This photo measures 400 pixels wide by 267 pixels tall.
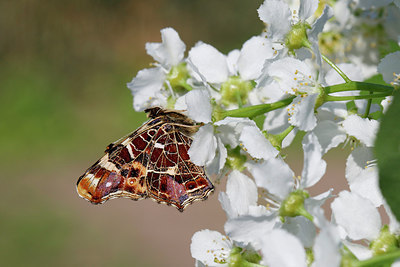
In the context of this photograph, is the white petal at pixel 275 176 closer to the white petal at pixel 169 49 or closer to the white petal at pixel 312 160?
the white petal at pixel 312 160

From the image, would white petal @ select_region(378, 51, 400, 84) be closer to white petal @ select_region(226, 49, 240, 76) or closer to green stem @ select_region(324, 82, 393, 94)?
green stem @ select_region(324, 82, 393, 94)

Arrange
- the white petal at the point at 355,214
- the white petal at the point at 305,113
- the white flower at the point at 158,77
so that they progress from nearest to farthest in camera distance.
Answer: the white petal at the point at 355,214, the white petal at the point at 305,113, the white flower at the point at 158,77

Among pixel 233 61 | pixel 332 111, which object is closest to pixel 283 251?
pixel 332 111

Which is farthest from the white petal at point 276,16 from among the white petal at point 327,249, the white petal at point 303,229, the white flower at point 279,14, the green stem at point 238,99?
the white petal at point 327,249

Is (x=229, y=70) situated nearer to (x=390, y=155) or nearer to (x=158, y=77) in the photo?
(x=158, y=77)

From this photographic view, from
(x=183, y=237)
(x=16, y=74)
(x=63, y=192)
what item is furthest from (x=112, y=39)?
(x=183, y=237)

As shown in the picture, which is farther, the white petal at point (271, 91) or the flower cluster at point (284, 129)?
the white petal at point (271, 91)

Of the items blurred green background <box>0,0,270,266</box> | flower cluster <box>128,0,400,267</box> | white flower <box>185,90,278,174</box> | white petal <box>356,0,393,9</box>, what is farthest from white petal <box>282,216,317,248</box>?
blurred green background <box>0,0,270,266</box>
